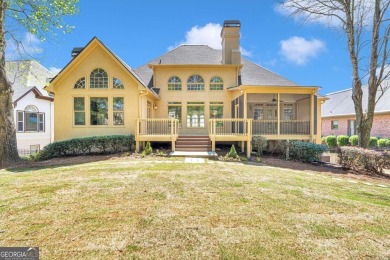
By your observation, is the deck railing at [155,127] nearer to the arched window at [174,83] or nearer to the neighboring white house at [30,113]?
the arched window at [174,83]

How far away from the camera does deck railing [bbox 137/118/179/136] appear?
12804mm

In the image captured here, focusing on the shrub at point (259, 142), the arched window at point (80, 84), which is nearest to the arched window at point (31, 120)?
the arched window at point (80, 84)

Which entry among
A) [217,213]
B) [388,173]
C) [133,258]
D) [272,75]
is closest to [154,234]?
[133,258]

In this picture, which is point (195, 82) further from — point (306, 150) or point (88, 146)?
point (306, 150)

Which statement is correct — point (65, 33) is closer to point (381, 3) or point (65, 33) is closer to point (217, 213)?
point (217, 213)

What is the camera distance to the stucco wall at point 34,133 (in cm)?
1738

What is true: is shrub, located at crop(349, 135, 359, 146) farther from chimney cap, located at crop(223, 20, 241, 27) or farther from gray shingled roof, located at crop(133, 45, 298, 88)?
chimney cap, located at crop(223, 20, 241, 27)

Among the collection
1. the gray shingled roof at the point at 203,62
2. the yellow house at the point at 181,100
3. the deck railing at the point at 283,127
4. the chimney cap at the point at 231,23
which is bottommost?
the deck railing at the point at 283,127

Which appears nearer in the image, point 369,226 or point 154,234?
point 154,234

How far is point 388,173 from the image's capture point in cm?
995

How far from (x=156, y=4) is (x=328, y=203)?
13.8 meters

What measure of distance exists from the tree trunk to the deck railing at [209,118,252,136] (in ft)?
31.9

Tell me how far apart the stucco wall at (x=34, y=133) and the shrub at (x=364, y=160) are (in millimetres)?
21071

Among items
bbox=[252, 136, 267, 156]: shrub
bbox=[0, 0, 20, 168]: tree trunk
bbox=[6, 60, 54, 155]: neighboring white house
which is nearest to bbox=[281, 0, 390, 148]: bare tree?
bbox=[252, 136, 267, 156]: shrub
